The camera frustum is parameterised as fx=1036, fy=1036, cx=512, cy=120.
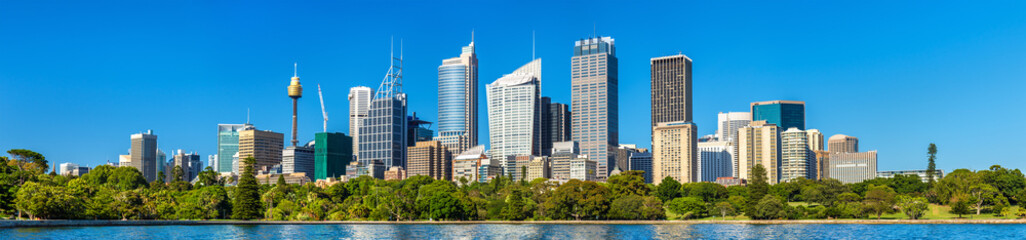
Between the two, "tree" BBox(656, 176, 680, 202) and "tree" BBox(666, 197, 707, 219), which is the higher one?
"tree" BBox(656, 176, 680, 202)

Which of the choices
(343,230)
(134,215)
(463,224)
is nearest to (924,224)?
(463,224)

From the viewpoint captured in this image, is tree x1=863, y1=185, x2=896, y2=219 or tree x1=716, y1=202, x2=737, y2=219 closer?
tree x1=863, y1=185, x2=896, y2=219

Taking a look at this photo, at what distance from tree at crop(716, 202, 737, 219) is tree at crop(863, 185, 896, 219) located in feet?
64.6

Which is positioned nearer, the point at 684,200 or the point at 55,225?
the point at 55,225

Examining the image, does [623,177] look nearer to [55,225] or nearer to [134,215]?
[134,215]

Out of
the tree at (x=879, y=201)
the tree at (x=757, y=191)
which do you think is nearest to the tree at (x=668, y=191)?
the tree at (x=757, y=191)

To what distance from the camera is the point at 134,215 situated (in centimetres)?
14000

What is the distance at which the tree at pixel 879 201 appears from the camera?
151125 mm

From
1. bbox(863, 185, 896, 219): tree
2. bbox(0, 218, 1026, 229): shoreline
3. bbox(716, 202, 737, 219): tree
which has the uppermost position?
bbox(863, 185, 896, 219): tree

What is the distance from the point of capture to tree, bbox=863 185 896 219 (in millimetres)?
151125

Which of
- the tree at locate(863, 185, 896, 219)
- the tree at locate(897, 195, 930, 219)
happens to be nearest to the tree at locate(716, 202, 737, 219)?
the tree at locate(863, 185, 896, 219)

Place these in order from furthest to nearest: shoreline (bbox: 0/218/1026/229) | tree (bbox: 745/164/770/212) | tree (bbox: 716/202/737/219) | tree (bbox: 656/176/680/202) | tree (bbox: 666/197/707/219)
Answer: tree (bbox: 656/176/680/202) < tree (bbox: 745/164/770/212) < tree (bbox: 666/197/707/219) < tree (bbox: 716/202/737/219) < shoreline (bbox: 0/218/1026/229)

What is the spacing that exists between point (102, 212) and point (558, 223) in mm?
61854

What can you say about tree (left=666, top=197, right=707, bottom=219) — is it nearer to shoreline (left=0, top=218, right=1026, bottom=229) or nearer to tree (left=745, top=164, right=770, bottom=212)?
shoreline (left=0, top=218, right=1026, bottom=229)
